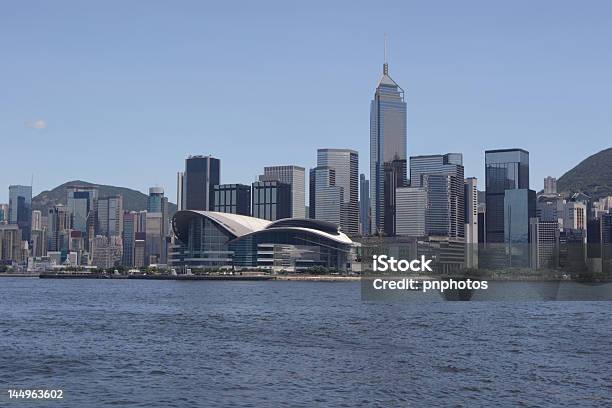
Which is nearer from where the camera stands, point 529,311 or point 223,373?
point 223,373

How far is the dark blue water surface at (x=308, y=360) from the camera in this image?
118 feet

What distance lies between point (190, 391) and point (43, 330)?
29.5 meters

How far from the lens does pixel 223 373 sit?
1644 inches

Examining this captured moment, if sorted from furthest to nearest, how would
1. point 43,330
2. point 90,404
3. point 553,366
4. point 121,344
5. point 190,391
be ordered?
point 43,330
point 121,344
point 553,366
point 190,391
point 90,404

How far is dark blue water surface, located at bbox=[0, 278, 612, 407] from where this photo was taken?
118 ft

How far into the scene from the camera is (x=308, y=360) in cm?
4616

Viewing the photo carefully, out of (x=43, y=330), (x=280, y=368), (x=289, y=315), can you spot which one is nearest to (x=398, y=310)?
(x=289, y=315)

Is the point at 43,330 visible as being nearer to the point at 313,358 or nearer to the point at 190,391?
the point at 313,358
